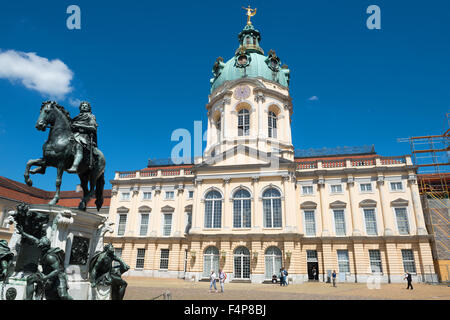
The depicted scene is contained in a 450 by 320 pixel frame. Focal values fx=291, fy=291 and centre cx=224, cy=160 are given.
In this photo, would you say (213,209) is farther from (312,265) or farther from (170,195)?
(312,265)

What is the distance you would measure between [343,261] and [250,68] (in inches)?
1046

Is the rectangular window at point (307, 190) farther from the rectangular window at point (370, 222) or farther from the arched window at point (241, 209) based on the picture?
the arched window at point (241, 209)

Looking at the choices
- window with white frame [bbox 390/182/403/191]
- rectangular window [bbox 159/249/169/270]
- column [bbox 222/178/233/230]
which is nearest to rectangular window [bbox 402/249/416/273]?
window with white frame [bbox 390/182/403/191]

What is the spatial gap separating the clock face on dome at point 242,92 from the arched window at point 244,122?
1.85 m

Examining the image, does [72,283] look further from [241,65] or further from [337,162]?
[241,65]

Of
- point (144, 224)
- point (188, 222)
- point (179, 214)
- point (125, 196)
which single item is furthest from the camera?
point (125, 196)

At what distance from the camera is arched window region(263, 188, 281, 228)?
29.9 metres

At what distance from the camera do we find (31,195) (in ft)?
143

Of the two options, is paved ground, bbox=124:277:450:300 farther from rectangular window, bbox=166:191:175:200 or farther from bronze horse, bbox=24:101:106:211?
rectangular window, bbox=166:191:175:200

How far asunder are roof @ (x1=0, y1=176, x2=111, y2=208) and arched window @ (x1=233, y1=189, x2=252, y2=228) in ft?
73.8

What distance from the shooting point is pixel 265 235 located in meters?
29.0

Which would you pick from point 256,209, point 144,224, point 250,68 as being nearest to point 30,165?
point 256,209

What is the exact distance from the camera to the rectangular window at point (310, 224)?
31781mm
